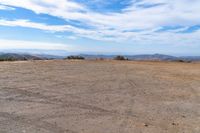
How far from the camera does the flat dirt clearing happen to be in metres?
6.88

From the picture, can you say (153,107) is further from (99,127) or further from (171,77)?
(171,77)

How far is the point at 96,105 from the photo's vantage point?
28.8 feet

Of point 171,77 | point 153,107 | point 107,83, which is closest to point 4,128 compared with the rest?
point 153,107

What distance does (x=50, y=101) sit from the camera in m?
9.08

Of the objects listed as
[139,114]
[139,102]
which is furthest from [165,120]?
[139,102]

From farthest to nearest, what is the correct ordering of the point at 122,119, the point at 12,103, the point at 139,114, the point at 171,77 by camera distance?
the point at 171,77 → the point at 12,103 → the point at 139,114 → the point at 122,119

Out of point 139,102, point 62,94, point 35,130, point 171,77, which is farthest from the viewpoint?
point 171,77

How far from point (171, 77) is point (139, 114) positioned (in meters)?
7.70

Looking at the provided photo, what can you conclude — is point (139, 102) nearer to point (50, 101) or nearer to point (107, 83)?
point (50, 101)

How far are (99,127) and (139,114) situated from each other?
150cm

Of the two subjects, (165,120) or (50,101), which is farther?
(50,101)

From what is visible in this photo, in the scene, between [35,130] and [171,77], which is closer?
[35,130]

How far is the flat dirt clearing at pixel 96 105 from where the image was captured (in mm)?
6879

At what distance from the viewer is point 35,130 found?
21.2 feet
